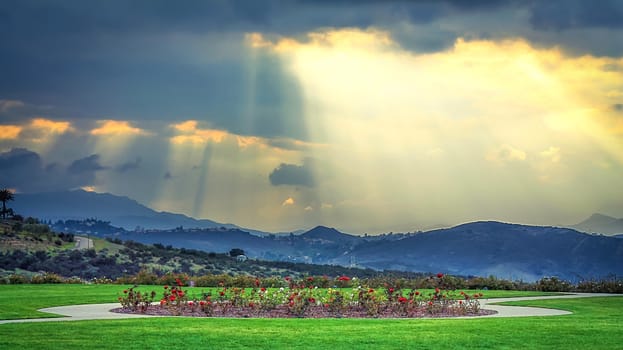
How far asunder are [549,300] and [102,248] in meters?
50.6

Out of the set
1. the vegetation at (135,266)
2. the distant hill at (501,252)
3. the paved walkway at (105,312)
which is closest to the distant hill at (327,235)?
the distant hill at (501,252)

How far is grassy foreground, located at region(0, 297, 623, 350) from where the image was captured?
16.1 meters

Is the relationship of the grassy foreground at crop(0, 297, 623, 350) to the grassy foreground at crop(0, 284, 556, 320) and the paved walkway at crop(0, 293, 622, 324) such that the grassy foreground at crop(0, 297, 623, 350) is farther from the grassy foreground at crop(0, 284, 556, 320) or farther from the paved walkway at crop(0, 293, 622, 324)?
the grassy foreground at crop(0, 284, 556, 320)

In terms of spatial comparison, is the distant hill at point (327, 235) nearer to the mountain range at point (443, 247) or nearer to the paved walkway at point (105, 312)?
the mountain range at point (443, 247)

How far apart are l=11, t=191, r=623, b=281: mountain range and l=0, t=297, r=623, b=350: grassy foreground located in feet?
372

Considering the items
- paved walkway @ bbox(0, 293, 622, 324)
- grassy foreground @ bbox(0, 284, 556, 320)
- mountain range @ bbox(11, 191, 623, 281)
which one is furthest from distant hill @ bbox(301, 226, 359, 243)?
paved walkway @ bbox(0, 293, 622, 324)

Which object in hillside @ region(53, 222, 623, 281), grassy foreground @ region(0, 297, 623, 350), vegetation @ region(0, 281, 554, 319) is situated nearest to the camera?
grassy foreground @ region(0, 297, 623, 350)

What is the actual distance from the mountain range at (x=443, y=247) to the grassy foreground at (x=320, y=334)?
113395 millimetres

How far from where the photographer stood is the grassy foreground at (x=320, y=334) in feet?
52.8

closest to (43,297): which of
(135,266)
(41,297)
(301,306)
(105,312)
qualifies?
(41,297)

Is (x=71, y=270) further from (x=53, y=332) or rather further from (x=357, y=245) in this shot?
(x=357, y=245)

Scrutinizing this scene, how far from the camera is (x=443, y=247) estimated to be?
161 m

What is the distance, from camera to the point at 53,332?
1761 centimetres

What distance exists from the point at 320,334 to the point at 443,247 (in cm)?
14594
